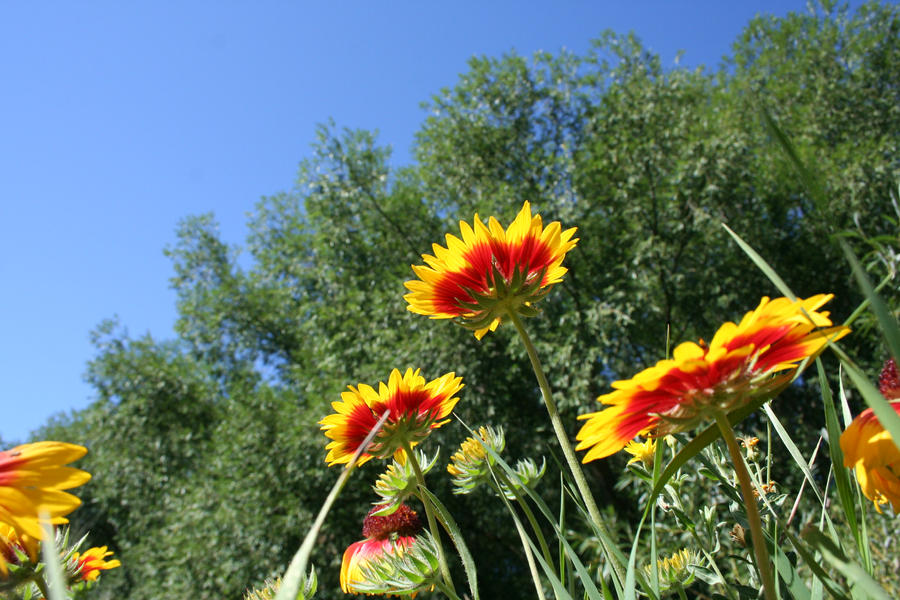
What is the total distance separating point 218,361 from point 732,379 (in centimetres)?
1100

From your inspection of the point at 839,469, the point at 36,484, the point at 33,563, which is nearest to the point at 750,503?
the point at 839,469

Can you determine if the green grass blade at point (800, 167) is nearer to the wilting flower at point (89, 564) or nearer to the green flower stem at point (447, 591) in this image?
the green flower stem at point (447, 591)

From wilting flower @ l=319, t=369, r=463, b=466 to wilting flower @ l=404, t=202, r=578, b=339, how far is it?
97 millimetres

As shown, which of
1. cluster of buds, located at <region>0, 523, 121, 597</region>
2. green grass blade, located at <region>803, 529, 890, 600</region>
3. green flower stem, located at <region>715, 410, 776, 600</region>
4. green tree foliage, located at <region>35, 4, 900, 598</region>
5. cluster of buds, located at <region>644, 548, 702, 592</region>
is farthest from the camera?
green tree foliage, located at <region>35, 4, 900, 598</region>

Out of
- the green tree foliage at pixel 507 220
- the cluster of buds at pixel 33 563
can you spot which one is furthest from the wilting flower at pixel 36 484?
the green tree foliage at pixel 507 220

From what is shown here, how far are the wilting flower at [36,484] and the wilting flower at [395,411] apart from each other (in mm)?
351

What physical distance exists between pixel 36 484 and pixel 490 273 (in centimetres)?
44

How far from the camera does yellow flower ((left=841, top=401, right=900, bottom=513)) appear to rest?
0.33 m

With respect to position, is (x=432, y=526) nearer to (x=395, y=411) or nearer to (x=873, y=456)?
(x=395, y=411)

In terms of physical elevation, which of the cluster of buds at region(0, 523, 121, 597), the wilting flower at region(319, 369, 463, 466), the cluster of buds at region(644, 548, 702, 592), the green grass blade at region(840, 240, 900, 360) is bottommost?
the cluster of buds at region(644, 548, 702, 592)

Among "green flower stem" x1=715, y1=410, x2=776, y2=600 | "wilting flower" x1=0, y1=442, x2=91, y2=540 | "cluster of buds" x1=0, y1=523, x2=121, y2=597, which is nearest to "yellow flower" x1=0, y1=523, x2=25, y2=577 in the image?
"cluster of buds" x1=0, y1=523, x2=121, y2=597

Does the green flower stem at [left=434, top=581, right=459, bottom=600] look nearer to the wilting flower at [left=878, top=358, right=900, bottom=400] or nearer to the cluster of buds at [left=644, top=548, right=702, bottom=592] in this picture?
the cluster of buds at [left=644, top=548, right=702, bottom=592]

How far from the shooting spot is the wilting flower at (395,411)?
70 cm

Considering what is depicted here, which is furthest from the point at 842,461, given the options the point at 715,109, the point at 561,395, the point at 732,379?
the point at 715,109
